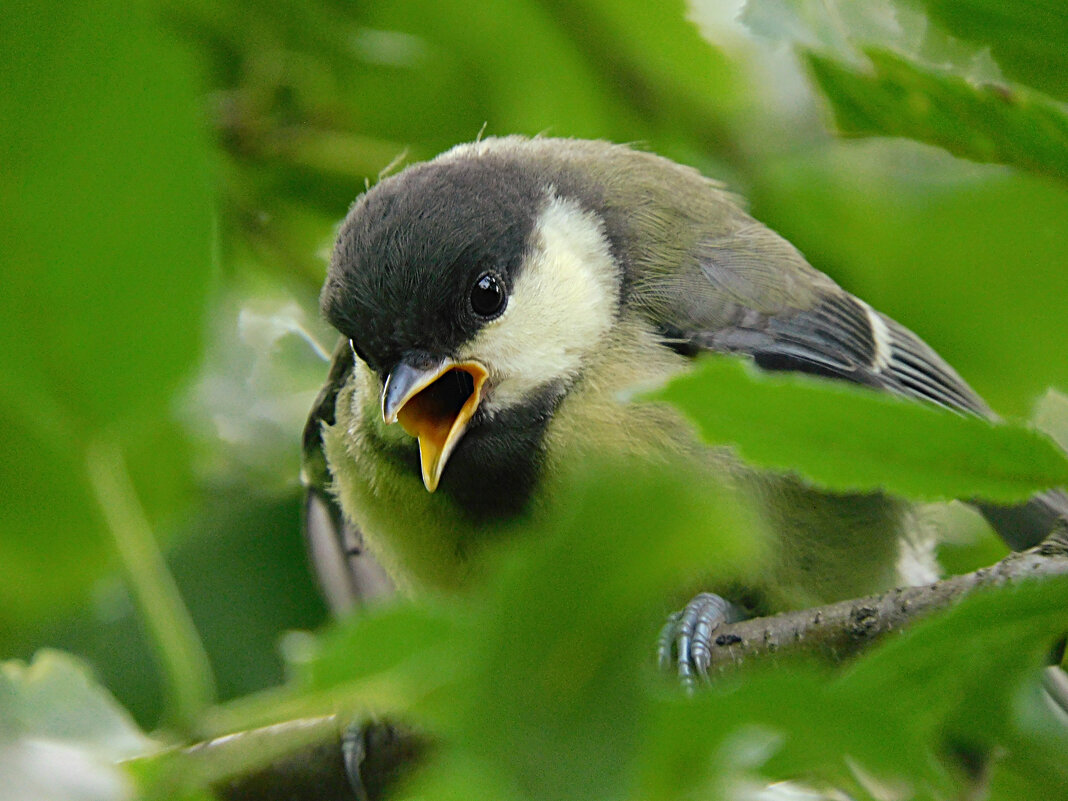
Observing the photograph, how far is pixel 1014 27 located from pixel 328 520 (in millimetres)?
1503

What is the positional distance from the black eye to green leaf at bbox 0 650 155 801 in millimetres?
977

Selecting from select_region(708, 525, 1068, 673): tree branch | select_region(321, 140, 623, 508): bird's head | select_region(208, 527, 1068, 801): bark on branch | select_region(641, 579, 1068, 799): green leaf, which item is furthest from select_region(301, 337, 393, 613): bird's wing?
select_region(641, 579, 1068, 799): green leaf

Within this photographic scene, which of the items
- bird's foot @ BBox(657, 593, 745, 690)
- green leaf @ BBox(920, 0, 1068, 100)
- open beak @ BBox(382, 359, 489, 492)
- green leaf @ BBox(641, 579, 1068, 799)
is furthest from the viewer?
open beak @ BBox(382, 359, 489, 492)

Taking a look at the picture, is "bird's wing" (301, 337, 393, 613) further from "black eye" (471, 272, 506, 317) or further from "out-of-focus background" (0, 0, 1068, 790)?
"black eye" (471, 272, 506, 317)

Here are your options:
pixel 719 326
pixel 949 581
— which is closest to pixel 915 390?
pixel 719 326

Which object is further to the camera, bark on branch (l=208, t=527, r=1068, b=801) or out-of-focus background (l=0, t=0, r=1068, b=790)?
bark on branch (l=208, t=527, r=1068, b=801)

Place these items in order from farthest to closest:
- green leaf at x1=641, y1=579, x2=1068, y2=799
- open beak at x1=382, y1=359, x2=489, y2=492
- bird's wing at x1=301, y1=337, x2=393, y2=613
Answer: bird's wing at x1=301, y1=337, x2=393, y2=613
open beak at x1=382, y1=359, x2=489, y2=492
green leaf at x1=641, y1=579, x2=1068, y2=799

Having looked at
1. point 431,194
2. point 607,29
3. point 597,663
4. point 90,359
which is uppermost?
point 607,29

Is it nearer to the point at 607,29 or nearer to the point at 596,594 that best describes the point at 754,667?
the point at 596,594

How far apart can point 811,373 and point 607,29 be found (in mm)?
695

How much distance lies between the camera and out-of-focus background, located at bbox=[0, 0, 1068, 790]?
75cm

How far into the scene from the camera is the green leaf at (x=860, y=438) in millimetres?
598

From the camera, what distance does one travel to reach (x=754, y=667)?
4.04ft

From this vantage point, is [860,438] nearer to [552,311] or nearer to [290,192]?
[552,311]
